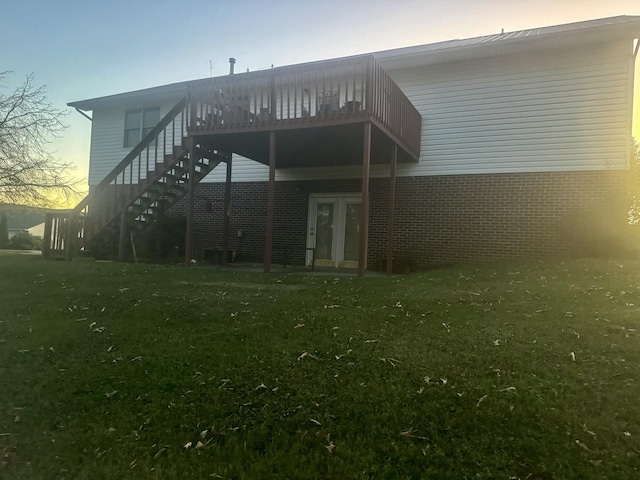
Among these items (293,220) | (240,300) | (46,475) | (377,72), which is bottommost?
(46,475)

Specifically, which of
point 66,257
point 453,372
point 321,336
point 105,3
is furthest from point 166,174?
point 453,372

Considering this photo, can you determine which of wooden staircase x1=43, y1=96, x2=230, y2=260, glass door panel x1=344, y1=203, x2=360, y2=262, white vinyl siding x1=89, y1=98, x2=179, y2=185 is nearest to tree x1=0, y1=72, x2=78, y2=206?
white vinyl siding x1=89, y1=98, x2=179, y2=185

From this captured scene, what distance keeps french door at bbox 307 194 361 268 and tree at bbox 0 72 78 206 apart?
1101cm

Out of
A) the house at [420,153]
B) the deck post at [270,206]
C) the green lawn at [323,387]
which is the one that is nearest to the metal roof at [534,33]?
the house at [420,153]

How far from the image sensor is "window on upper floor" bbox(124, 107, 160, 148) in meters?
15.6

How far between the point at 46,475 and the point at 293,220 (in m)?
10.8

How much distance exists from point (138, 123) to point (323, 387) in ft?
48.1

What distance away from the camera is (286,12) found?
25.1ft

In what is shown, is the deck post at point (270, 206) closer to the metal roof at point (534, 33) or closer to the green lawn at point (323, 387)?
the green lawn at point (323, 387)

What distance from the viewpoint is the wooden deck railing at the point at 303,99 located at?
8.59m

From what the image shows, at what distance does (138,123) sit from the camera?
15820 millimetres

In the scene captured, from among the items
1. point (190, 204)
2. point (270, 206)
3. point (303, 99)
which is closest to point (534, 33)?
point (303, 99)

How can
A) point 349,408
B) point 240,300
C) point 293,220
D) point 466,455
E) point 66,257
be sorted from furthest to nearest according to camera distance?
point 293,220 < point 66,257 < point 240,300 < point 349,408 < point 466,455

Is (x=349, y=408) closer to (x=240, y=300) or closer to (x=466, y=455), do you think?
(x=466, y=455)
